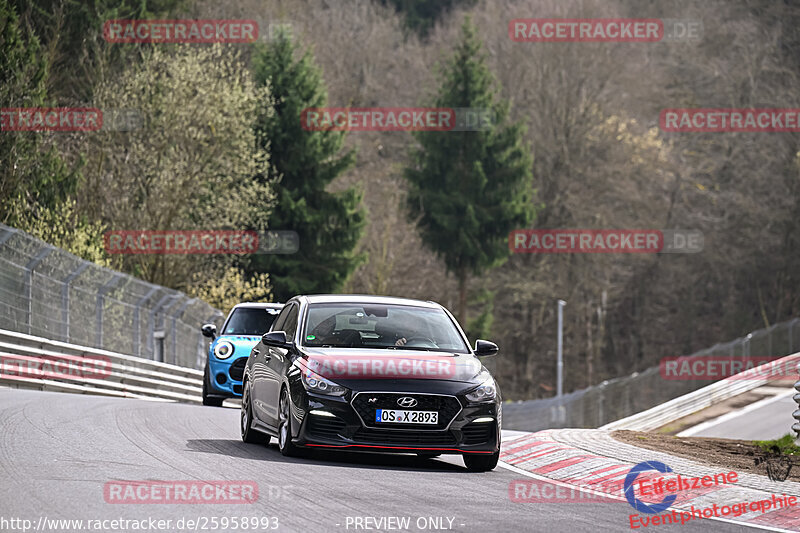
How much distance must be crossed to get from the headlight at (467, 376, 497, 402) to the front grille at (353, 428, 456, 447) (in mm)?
407

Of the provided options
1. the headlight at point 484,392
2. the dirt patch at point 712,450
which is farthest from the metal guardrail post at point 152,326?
the headlight at point 484,392

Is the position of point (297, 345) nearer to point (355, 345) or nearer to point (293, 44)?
point (355, 345)

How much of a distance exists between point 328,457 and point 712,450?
17.3 feet

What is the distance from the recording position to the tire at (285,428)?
40.4 ft

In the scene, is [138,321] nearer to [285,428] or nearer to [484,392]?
[285,428]

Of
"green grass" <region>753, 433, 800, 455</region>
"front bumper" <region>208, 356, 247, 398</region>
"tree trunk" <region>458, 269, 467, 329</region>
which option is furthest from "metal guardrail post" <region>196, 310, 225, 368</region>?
"tree trunk" <region>458, 269, 467, 329</region>

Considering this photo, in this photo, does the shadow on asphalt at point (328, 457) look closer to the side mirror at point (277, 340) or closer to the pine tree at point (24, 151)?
the side mirror at point (277, 340)

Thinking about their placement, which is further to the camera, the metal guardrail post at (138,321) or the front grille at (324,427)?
the metal guardrail post at (138,321)

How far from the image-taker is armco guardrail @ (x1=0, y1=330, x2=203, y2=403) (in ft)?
75.4

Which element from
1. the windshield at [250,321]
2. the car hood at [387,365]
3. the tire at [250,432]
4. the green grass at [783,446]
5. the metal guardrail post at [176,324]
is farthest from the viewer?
the metal guardrail post at [176,324]

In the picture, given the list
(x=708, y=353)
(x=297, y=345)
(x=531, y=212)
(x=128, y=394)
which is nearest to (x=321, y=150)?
(x=531, y=212)

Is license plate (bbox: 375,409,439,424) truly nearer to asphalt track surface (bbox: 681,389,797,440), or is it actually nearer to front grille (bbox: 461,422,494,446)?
front grille (bbox: 461,422,494,446)

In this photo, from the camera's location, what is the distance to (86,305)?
25.5 meters

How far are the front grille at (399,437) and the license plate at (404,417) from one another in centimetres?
9
